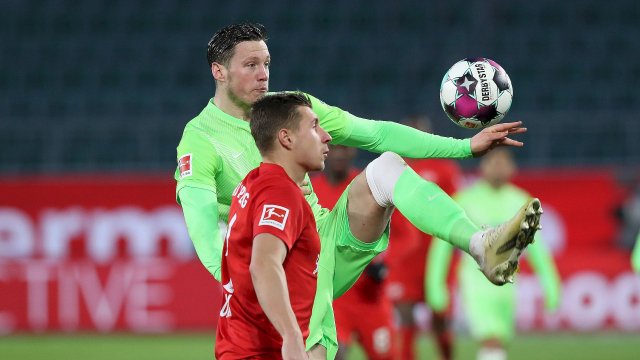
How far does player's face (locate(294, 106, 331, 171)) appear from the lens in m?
4.82

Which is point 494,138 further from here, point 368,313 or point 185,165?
point 368,313

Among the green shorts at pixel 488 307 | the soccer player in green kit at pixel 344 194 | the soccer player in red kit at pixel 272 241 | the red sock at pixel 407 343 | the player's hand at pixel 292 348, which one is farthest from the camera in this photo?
the red sock at pixel 407 343

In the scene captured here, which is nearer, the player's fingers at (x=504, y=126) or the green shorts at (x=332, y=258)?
the player's fingers at (x=504, y=126)

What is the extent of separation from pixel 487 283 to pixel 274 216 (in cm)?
534

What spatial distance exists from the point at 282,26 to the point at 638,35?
5510 millimetres

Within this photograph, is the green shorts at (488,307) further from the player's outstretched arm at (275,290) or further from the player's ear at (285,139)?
the player's outstretched arm at (275,290)

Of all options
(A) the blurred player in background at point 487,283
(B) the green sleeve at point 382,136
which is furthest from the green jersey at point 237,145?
(A) the blurred player in background at point 487,283

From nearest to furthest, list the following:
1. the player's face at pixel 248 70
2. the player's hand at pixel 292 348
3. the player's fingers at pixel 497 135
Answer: the player's hand at pixel 292 348, the player's fingers at pixel 497 135, the player's face at pixel 248 70

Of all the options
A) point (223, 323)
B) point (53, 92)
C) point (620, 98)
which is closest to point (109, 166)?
point (53, 92)

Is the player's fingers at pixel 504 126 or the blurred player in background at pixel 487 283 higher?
the player's fingers at pixel 504 126

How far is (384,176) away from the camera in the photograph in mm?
5250

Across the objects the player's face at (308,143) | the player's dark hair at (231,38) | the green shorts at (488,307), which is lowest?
the green shorts at (488,307)

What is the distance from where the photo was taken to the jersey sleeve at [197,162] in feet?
18.6

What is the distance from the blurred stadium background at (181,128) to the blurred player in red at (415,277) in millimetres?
1582
